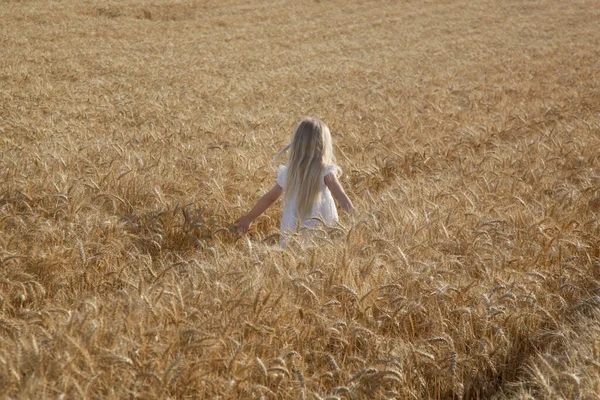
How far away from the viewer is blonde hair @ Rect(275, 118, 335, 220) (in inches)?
152

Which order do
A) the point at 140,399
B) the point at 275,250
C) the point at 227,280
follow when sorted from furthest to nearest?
the point at 275,250 → the point at 227,280 → the point at 140,399

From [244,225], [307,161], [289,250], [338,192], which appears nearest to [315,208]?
[338,192]

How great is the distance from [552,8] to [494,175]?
28.6 meters

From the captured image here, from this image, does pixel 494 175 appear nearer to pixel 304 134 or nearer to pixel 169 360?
pixel 304 134

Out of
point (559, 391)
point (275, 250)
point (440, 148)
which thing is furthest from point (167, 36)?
point (559, 391)

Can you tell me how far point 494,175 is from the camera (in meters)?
4.80

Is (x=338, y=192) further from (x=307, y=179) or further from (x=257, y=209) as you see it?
(x=257, y=209)

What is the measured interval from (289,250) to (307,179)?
0.93m

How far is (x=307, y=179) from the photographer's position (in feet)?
12.7

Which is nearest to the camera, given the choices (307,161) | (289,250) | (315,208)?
(289,250)

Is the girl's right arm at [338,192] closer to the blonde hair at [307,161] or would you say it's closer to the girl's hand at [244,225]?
the blonde hair at [307,161]

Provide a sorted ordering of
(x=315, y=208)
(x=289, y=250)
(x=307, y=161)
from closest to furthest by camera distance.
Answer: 1. (x=289, y=250)
2. (x=307, y=161)
3. (x=315, y=208)

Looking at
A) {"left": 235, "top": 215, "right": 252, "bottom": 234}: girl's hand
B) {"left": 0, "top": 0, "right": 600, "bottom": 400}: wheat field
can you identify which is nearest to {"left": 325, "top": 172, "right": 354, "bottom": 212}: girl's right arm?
{"left": 0, "top": 0, "right": 600, "bottom": 400}: wheat field

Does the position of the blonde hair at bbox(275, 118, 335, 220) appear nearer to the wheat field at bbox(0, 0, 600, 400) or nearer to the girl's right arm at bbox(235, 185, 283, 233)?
the girl's right arm at bbox(235, 185, 283, 233)
